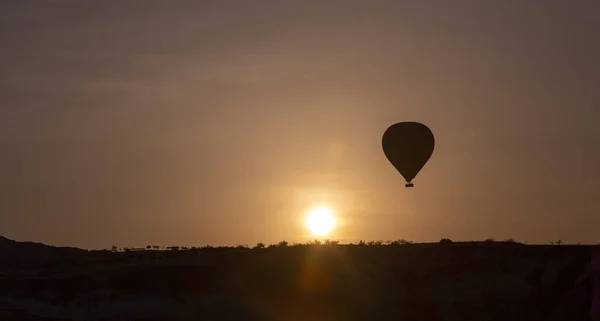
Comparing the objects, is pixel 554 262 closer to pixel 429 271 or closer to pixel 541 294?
pixel 541 294

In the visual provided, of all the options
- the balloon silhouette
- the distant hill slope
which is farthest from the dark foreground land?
the distant hill slope

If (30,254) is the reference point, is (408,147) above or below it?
above

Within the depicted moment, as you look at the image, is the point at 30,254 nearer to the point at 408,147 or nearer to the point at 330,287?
the point at 408,147

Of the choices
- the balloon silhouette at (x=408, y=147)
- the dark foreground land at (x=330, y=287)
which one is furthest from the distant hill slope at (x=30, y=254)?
the balloon silhouette at (x=408, y=147)

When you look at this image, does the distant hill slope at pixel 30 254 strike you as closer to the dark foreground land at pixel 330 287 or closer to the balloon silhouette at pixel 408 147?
the dark foreground land at pixel 330 287

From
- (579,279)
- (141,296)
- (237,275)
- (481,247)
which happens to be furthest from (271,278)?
(579,279)

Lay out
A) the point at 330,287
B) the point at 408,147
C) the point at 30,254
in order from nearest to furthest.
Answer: the point at 330,287
the point at 408,147
the point at 30,254

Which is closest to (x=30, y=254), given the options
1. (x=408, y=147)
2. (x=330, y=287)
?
(x=408, y=147)
